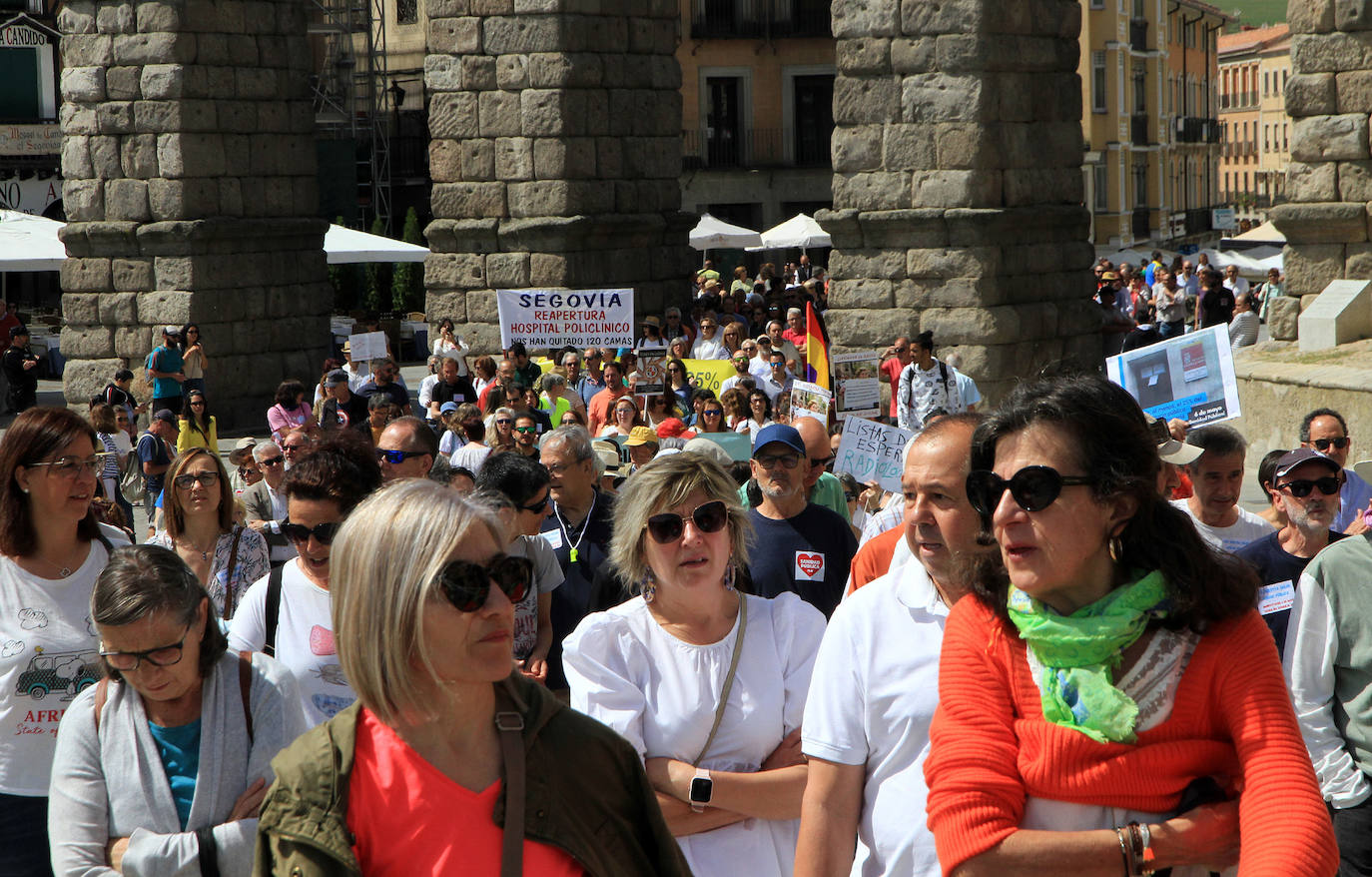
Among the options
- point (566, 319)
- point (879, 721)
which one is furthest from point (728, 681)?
point (566, 319)

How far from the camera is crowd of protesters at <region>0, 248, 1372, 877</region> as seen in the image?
96.7 inches

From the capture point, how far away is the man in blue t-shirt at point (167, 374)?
53.8ft

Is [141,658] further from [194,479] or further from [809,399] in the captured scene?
[809,399]

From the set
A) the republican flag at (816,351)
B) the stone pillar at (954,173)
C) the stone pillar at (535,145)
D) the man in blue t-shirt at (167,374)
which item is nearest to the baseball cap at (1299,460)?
the republican flag at (816,351)

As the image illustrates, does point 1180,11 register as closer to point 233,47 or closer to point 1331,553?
point 233,47

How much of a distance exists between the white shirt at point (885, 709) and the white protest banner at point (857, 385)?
9187mm

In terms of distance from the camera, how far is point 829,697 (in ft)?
10.2

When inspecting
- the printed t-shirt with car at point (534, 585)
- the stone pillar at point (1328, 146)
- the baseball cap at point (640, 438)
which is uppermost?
the stone pillar at point (1328, 146)

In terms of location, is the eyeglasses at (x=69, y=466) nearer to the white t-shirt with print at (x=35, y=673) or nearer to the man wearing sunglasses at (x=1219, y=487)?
the white t-shirt with print at (x=35, y=673)

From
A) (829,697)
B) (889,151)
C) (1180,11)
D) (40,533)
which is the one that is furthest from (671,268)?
(1180,11)

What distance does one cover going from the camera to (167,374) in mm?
16422

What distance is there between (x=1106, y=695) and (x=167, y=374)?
50.2 ft

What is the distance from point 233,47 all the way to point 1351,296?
485 inches

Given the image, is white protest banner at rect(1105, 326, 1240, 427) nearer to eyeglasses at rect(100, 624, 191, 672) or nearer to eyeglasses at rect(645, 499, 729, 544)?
eyeglasses at rect(645, 499, 729, 544)
